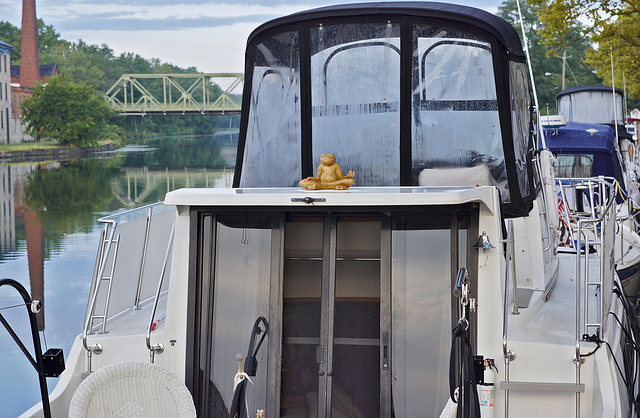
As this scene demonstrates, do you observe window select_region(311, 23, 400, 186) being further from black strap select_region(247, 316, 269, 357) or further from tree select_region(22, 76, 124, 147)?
tree select_region(22, 76, 124, 147)

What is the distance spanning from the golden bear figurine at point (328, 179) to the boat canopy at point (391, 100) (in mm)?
1045

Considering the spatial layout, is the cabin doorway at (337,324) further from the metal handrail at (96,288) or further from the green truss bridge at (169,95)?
the green truss bridge at (169,95)

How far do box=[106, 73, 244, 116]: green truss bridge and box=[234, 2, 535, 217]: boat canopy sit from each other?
30581mm

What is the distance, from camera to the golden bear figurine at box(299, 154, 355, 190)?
436 cm

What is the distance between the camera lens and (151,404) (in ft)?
13.3

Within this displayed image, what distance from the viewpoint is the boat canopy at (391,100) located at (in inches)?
209

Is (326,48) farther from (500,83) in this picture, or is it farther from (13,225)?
(13,225)

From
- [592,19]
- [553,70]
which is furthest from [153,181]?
[553,70]

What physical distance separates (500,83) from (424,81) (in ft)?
1.79

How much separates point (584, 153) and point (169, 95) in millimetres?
35174

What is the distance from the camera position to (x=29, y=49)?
48.1m

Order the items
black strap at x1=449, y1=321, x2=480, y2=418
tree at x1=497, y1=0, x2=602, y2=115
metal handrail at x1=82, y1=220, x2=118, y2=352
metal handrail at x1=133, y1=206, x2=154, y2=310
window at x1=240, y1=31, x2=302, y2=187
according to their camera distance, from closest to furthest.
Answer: black strap at x1=449, y1=321, x2=480, y2=418
metal handrail at x1=82, y1=220, x2=118, y2=352
window at x1=240, y1=31, x2=302, y2=187
metal handrail at x1=133, y1=206, x2=154, y2=310
tree at x1=497, y1=0, x2=602, y2=115

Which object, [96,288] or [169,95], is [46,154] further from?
[96,288]

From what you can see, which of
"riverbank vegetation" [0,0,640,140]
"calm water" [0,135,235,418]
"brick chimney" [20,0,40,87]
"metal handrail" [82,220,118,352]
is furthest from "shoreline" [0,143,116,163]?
"metal handrail" [82,220,118,352]
